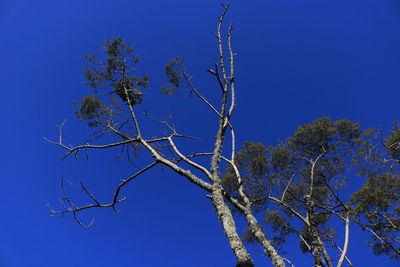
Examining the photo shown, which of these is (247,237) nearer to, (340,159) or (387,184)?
(340,159)

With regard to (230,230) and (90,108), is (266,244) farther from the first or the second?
(90,108)

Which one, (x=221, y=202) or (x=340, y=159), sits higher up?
(x=340, y=159)

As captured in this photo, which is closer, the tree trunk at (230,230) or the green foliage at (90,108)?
the tree trunk at (230,230)

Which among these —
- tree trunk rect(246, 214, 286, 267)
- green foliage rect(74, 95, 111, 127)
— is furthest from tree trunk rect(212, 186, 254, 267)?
green foliage rect(74, 95, 111, 127)

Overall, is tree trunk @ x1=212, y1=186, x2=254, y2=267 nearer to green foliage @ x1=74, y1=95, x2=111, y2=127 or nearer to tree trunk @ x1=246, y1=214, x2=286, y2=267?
tree trunk @ x1=246, y1=214, x2=286, y2=267

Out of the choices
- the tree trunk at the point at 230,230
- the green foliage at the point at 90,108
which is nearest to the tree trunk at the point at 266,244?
the tree trunk at the point at 230,230

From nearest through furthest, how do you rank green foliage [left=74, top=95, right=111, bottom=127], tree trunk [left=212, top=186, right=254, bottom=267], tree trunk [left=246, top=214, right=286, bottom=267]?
1. tree trunk [left=212, top=186, right=254, bottom=267]
2. tree trunk [left=246, top=214, right=286, bottom=267]
3. green foliage [left=74, top=95, right=111, bottom=127]

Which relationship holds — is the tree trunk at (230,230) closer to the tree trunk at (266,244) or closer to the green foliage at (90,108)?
the tree trunk at (266,244)

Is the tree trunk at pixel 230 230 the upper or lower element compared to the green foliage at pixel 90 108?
lower

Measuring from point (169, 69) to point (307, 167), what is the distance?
8313mm

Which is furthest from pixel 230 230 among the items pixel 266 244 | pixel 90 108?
pixel 90 108

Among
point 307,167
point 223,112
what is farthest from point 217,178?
point 307,167

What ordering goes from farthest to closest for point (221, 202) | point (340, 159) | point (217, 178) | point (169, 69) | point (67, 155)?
point (340, 159) → point (169, 69) → point (67, 155) → point (217, 178) → point (221, 202)

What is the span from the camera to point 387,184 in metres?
11.4
